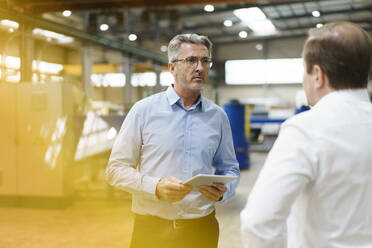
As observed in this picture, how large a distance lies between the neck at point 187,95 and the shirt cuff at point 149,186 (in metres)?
0.47

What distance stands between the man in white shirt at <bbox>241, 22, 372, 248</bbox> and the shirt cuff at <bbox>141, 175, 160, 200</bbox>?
35.9 inches

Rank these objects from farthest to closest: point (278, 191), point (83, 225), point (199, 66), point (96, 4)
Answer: point (96, 4), point (83, 225), point (199, 66), point (278, 191)

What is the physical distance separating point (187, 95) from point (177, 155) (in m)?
0.35

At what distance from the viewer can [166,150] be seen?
6.59 ft


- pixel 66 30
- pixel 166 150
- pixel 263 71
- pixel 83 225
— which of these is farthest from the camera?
pixel 263 71

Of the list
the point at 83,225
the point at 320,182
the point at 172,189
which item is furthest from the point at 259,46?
the point at 320,182

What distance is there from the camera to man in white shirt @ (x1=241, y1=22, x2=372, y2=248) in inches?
37.4

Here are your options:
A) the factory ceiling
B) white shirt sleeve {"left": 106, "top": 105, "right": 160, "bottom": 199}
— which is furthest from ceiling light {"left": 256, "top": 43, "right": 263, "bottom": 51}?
white shirt sleeve {"left": 106, "top": 105, "right": 160, "bottom": 199}

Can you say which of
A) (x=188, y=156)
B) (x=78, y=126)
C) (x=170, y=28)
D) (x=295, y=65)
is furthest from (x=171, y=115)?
(x=295, y=65)

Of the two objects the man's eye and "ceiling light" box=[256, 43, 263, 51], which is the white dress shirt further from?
"ceiling light" box=[256, 43, 263, 51]

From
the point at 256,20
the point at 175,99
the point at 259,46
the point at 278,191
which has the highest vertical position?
the point at 256,20

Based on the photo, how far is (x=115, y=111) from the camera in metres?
12.2

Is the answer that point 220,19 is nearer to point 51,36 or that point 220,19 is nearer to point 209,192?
point 51,36

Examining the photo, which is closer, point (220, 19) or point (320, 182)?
point (320, 182)
